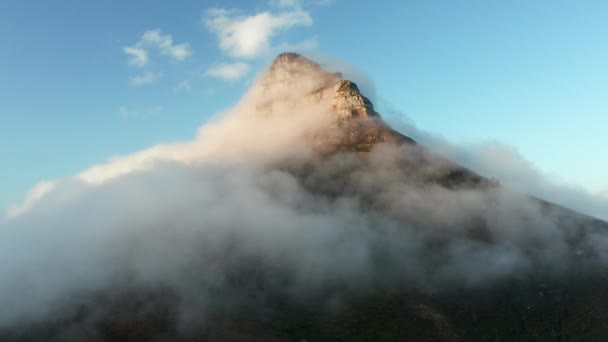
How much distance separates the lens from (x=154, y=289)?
194m

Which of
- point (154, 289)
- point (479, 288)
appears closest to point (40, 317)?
point (154, 289)

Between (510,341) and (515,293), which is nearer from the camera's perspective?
(510,341)

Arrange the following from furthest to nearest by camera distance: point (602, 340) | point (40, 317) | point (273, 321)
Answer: point (40, 317) → point (273, 321) → point (602, 340)

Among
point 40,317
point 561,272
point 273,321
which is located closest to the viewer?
point 273,321

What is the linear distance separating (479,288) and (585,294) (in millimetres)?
35784

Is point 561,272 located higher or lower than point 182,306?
Result: higher

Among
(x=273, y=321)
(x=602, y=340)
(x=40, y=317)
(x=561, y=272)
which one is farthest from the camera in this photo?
(x=561, y=272)

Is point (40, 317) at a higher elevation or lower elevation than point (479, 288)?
lower

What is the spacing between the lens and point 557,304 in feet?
572

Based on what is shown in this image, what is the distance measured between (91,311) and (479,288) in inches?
5719

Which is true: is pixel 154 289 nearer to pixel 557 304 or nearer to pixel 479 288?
pixel 479 288

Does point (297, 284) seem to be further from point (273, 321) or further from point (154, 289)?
point (154, 289)

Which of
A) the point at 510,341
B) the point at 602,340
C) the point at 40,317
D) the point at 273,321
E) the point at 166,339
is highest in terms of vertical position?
the point at 602,340

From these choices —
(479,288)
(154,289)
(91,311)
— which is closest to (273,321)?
(154,289)
